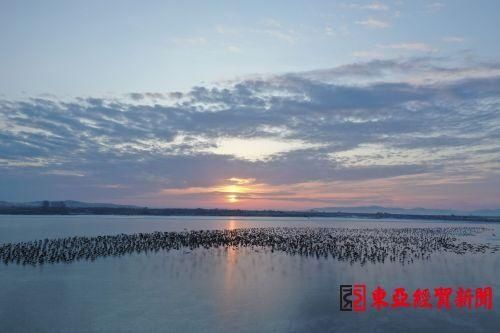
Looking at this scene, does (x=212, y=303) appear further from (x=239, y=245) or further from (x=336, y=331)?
(x=239, y=245)

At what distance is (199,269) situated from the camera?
33.1 meters

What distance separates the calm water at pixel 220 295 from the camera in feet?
59.5

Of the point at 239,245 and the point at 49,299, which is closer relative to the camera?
the point at 49,299

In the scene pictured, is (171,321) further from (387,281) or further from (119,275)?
(387,281)

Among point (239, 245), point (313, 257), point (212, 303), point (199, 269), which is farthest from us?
point (239, 245)

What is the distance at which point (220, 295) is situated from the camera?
77.8 ft

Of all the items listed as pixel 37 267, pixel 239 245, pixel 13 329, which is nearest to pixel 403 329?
pixel 13 329

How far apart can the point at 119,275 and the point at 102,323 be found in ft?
38.9

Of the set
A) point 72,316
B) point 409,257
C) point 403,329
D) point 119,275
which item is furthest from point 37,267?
point 409,257

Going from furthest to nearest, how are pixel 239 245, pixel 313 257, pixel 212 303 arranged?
pixel 239 245 < pixel 313 257 < pixel 212 303

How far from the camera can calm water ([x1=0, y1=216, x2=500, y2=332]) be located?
18125 millimetres

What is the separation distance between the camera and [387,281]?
28203 millimetres

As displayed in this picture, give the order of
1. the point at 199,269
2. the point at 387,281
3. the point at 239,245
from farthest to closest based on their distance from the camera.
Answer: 1. the point at 239,245
2. the point at 199,269
3. the point at 387,281

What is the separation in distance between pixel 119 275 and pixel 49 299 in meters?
7.43
